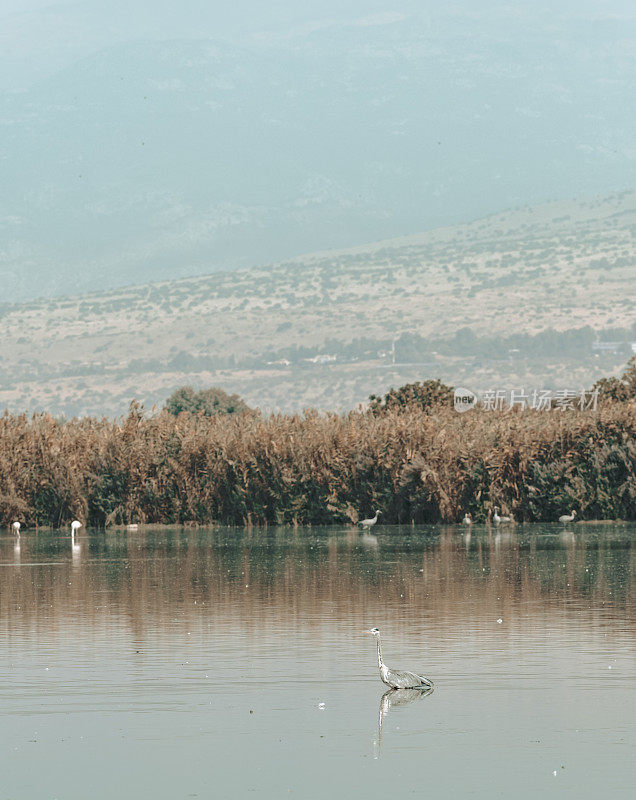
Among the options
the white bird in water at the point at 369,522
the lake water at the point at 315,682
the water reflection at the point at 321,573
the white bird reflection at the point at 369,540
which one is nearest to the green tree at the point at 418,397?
the white bird in water at the point at 369,522

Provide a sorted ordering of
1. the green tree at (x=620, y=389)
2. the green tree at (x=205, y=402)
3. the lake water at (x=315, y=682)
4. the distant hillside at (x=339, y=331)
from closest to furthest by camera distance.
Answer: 1. the lake water at (x=315, y=682)
2. the green tree at (x=620, y=389)
3. the green tree at (x=205, y=402)
4. the distant hillside at (x=339, y=331)

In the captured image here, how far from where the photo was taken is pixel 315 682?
11281mm

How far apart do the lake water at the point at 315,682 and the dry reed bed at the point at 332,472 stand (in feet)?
32.6

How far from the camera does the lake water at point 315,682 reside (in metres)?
8.63

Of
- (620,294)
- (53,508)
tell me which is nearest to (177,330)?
(620,294)

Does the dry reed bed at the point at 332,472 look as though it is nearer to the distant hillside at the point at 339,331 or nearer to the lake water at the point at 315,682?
the lake water at the point at 315,682

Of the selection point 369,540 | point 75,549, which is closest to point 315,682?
point 75,549

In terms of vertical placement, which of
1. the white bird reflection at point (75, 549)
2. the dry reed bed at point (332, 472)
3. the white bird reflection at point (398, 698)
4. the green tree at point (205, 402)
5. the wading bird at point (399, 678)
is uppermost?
the green tree at point (205, 402)

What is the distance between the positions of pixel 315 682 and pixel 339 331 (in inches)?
6304

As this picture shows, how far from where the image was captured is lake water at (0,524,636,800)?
8.63 metres

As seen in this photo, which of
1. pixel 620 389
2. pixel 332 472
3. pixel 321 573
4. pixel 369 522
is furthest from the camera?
pixel 620 389

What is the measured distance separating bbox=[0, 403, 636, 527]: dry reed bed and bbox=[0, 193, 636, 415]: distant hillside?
4593 inches

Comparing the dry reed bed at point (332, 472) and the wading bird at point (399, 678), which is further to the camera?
the dry reed bed at point (332, 472)
